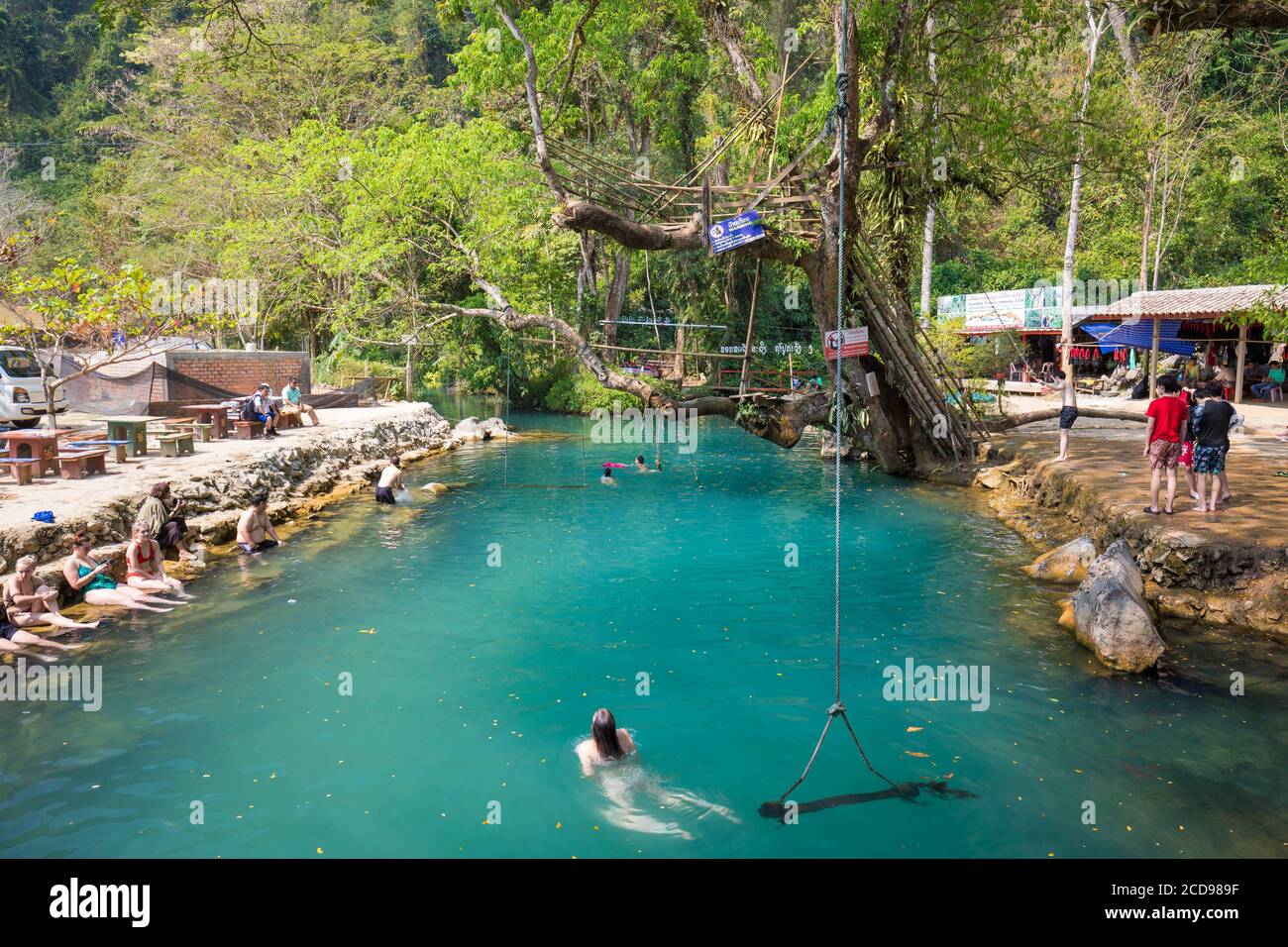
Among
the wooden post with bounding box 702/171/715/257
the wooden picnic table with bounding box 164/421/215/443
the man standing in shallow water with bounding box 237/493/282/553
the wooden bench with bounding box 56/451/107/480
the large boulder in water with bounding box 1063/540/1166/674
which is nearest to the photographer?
the large boulder in water with bounding box 1063/540/1166/674

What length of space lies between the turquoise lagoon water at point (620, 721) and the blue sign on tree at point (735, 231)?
5434 mm

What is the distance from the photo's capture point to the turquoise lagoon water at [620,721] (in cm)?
644

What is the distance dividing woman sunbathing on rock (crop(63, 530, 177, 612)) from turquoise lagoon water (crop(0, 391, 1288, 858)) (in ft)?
1.97

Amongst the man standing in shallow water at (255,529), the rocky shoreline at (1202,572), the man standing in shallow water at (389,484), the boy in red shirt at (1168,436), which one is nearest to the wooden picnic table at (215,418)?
the man standing in shallow water at (389,484)


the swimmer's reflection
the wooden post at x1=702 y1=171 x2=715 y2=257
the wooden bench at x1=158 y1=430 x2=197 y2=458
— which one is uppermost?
the wooden post at x1=702 y1=171 x2=715 y2=257

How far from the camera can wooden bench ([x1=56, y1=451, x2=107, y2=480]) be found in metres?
14.7

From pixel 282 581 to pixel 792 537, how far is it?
851 centimetres

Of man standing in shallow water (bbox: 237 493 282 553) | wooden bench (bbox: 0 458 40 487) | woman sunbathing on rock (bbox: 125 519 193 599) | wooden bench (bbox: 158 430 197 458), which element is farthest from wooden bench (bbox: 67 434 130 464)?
woman sunbathing on rock (bbox: 125 519 193 599)

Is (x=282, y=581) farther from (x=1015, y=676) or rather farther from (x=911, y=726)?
(x=1015, y=676)

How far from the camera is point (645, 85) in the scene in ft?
95.2

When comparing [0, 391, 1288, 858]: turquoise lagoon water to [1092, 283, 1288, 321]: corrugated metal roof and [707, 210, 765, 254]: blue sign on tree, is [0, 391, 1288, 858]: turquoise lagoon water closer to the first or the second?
[707, 210, 765, 254]: blue sign on tree

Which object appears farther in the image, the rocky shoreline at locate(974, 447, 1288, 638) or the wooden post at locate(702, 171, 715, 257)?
the wooden post at locate(702, 171, 715, 257)

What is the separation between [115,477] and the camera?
14961 mm

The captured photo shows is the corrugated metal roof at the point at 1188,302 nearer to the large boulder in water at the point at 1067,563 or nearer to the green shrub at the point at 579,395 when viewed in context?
the large boulder in water at the point at 1067,563
